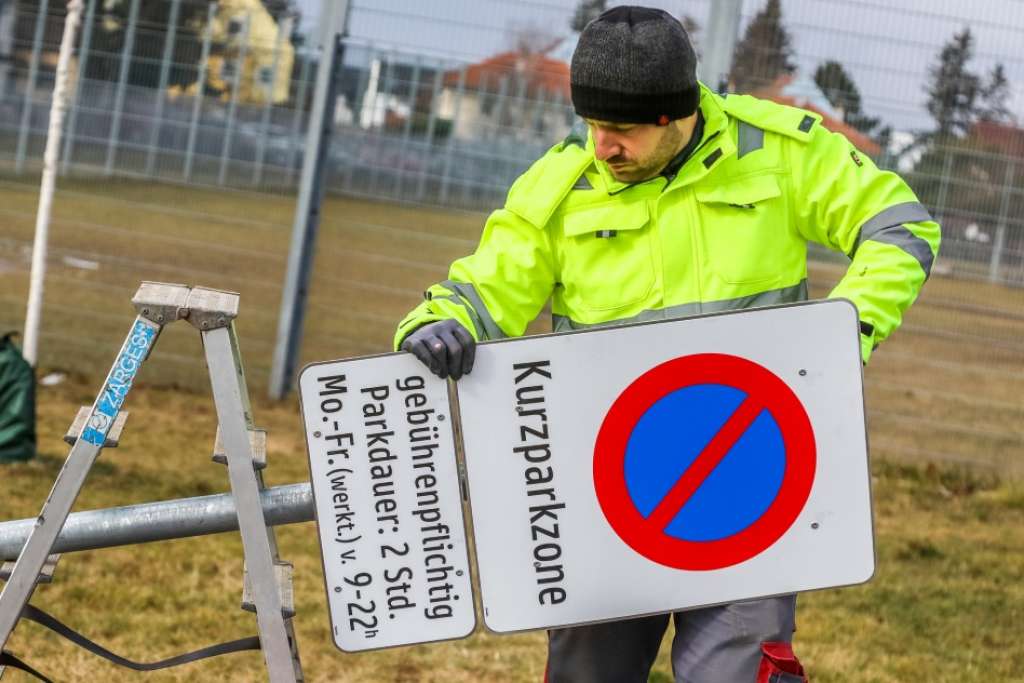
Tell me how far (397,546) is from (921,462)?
20.1 feet

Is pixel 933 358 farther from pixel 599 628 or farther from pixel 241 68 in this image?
pixel 599 628

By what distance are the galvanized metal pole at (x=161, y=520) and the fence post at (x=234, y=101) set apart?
6.61 m

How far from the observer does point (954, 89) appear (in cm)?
830

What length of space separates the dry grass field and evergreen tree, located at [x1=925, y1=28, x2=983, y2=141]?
2.82 ft

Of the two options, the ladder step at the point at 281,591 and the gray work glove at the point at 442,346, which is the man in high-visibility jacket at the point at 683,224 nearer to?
the gray work glove at the point at 442,346

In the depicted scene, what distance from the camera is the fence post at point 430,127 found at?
29.5ft

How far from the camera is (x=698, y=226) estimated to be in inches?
119

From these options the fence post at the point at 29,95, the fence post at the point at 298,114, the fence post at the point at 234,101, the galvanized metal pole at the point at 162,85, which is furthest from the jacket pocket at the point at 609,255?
the fence post at the point at 29,95

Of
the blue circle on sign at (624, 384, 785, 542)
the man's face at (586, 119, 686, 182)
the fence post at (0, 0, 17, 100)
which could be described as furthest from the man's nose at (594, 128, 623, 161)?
the fence post at (0, 0, 17, 100)

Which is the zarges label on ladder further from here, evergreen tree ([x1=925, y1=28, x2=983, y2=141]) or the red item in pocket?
evergreen tree ([x1=925, y1=28, x2=983, y2=141])

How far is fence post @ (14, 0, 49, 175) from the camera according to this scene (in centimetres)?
973

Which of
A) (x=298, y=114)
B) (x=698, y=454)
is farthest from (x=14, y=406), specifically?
(x=698, y=454)

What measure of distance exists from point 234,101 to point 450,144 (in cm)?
140

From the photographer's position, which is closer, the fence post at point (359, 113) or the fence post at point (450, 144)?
the fence post at point (450, 144)
